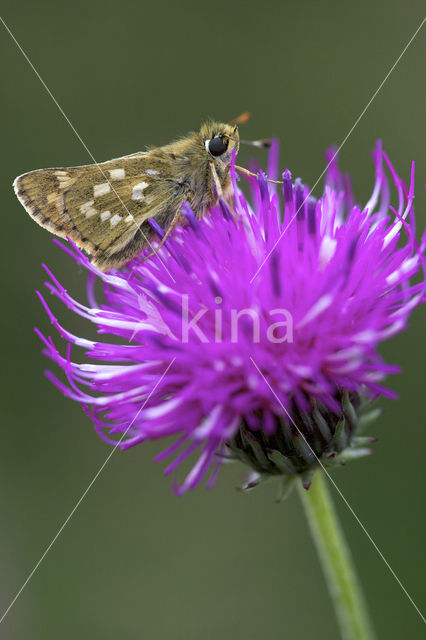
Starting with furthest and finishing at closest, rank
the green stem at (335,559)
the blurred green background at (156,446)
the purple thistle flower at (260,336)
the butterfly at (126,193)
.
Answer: the blurred green background at (156,446) → the butterfly at (126,193) → the green stem at (335,559) → the purple thistle flower at (260,336)

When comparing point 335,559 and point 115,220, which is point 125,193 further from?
point 335,559

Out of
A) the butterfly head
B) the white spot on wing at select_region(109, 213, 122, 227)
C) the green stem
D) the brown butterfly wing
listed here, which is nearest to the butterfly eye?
the butterfly head

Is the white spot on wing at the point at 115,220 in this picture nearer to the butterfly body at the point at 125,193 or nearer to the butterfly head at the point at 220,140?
the butterfly body at the point at 125,193

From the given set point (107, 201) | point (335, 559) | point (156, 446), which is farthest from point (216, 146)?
point (156, 446)

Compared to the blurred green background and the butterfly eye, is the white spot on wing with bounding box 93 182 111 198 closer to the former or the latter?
the butterfly eye

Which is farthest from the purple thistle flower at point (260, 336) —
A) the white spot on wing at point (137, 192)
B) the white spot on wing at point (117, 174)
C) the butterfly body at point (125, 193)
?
the white spot on wing at point (117, 174)

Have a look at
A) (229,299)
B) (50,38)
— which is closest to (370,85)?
(50,38)

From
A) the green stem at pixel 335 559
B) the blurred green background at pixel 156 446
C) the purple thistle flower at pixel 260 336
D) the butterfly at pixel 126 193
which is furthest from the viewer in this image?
the blurred green background at pixel 156 446

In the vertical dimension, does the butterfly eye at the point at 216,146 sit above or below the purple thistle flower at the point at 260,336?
above

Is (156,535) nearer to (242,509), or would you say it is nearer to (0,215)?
(242,509)
